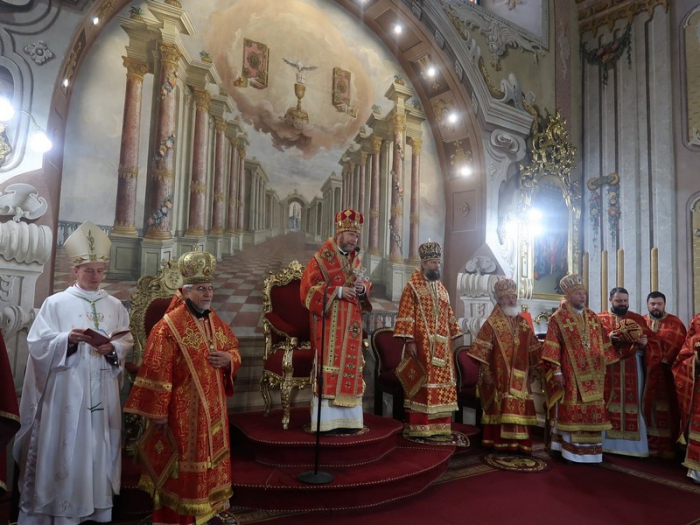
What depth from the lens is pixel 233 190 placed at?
6.54 meters

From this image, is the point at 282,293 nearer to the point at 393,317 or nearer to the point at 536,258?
the point at 393,317

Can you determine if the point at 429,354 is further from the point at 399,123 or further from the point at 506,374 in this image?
the point at 399,123

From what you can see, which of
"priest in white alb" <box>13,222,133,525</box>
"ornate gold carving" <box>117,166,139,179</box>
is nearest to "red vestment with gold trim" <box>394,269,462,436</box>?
"priest in white alb" <box>13,222,133,525</box>

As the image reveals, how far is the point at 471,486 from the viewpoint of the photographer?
470cm

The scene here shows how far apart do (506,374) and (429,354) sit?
0.92 metres

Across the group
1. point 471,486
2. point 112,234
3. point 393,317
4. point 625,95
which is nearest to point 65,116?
point 112,234

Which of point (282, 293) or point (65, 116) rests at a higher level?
point (65, 116)

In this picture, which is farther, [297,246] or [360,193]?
[360,193]

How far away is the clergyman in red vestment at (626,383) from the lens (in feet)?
19.2

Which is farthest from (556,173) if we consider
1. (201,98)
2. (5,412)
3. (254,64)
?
(5,412)

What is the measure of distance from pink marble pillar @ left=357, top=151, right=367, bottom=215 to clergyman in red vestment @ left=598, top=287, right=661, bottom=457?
354 cm

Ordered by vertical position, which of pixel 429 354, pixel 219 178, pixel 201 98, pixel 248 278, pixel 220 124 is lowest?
pixel 429 354

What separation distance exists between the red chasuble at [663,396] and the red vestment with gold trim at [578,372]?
1.95ft

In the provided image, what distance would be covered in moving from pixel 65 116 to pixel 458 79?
5.63m
